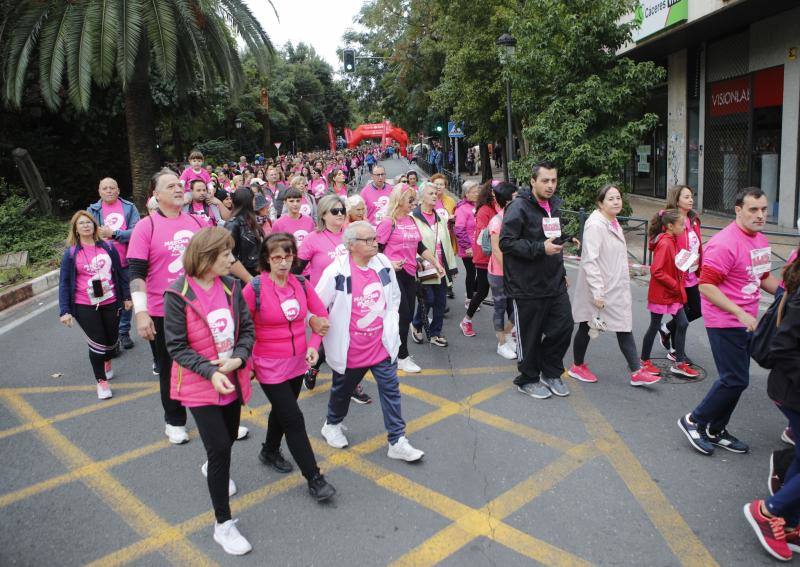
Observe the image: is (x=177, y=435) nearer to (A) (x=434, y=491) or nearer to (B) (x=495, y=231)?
(A) (x=434, y=491)

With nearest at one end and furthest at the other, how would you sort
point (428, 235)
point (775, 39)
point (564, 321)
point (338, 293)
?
point (338, 293) → point (564, 321) → point (428, 235) → point (775, 39)

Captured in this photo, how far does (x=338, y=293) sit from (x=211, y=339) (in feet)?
3.45

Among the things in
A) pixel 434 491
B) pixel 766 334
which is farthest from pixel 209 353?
pixel 766 334

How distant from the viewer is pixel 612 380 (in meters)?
5.92

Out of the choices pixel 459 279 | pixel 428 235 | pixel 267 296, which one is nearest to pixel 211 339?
pixel 267 296

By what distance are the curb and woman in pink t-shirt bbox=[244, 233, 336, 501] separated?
710 cm

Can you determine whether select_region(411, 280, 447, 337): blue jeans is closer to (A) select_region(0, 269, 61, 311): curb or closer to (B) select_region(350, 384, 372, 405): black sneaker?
(B) select_region(350, 384, 372, 405): black sneaker

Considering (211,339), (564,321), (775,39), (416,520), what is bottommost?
(416,520)

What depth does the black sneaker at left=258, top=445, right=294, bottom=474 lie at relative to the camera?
4441 millimetres

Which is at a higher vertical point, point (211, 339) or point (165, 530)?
point (211, 339)

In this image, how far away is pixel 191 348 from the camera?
3.50 metres

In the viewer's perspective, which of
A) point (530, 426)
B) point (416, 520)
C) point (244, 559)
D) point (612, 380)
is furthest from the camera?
point (612, 380)

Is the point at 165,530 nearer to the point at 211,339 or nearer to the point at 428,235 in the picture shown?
the point at 211,339

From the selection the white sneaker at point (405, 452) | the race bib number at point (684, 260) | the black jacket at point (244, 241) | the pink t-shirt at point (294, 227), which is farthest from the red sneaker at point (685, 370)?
the black jacket at point (244, 241)
